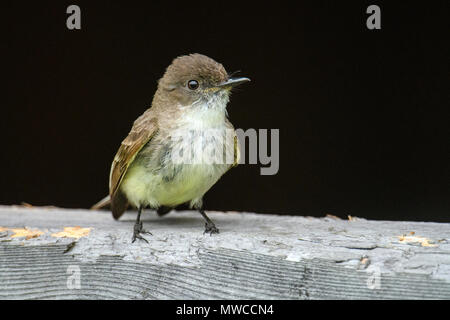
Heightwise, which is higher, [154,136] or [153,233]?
[154,136]

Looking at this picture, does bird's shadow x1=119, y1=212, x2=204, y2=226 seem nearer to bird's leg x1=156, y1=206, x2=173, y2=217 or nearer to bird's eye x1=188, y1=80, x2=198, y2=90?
bird's leg x1=156, y1=206, x2=173, y2=217

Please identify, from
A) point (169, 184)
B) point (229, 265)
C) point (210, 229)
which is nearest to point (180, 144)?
point (169, 184)

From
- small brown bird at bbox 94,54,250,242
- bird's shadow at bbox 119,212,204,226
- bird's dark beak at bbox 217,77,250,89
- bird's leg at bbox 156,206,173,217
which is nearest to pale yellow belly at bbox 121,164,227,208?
small brown bird at bbox 94,54,250,242

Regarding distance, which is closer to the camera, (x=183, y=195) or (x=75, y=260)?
(x=75, y=260)

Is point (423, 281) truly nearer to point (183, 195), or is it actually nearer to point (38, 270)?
point (38, 270)

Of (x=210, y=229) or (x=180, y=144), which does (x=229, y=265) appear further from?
(x=180, y=144)
